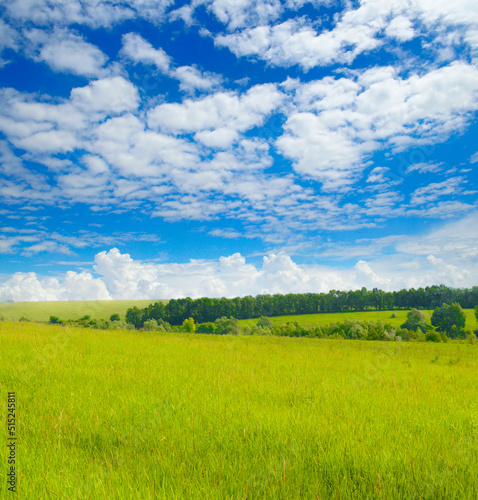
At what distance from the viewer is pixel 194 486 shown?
2561 millimetres

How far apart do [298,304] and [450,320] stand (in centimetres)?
6029

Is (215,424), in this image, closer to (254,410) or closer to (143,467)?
(254,410)

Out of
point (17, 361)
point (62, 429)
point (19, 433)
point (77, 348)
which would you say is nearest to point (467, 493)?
point (62, 429)

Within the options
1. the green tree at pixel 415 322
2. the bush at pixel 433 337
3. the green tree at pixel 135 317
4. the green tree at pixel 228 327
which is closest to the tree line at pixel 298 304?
the green tree at pixel 135 317

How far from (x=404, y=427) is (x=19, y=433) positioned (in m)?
4.84

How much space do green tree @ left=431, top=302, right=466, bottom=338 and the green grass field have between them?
387ft

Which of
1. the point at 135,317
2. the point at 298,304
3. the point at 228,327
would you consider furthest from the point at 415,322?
the point at 135,317

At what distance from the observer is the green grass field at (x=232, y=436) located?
8.55ft

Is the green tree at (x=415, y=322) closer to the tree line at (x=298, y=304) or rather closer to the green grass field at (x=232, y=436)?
the tree line at (x=298, y=304)

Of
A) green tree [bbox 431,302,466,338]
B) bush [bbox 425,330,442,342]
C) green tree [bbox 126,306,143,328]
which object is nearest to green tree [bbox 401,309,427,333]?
green tree [bbox 431,302,466,338]

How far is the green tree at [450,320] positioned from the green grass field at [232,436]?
387ft

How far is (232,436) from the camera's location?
357 cm

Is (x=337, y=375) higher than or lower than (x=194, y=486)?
lower

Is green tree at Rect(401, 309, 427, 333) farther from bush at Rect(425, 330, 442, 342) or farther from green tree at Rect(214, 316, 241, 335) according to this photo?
green tree at Rect(214, 316, 241, 335)
